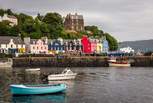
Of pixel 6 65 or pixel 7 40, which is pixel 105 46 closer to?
pixel 7 40

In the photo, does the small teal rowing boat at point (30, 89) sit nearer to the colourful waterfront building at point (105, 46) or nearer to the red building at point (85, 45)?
the red building at point (85, 45)

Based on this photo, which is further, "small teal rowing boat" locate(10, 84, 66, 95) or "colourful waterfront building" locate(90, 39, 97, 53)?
"colourful waterfront building" locate(90, 39, 97, 53)

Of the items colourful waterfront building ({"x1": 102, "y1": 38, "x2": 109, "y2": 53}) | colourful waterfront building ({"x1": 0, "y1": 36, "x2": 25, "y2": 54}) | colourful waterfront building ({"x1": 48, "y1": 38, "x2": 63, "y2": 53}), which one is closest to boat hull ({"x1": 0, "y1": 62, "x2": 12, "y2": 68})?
colourful waterfront building ({"x1": 0, "y1": 36, "x2": 25, "y2": 54})

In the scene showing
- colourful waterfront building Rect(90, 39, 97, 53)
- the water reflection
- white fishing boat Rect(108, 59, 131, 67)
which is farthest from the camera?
colourful waterfront building Rect(90, 39, 97, 53)

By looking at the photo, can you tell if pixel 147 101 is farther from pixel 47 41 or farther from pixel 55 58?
pixel 47 41

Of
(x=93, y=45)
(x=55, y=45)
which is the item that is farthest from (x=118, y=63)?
(x=93, y=45)

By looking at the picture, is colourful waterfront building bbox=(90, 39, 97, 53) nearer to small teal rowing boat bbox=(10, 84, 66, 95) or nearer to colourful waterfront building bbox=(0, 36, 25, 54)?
colourful waterfront building bbox=(0, 36, 25, 54)

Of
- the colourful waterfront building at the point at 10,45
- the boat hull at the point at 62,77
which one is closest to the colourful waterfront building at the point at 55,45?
the colourful waterfront building at the point at 10,45

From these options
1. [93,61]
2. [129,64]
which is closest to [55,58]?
[93,61]

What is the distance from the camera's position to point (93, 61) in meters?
128

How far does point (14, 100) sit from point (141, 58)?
82.0m

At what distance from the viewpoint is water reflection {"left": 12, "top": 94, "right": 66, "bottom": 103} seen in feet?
166

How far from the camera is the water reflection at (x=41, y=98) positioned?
50.6 m

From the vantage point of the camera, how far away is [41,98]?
174 ft
